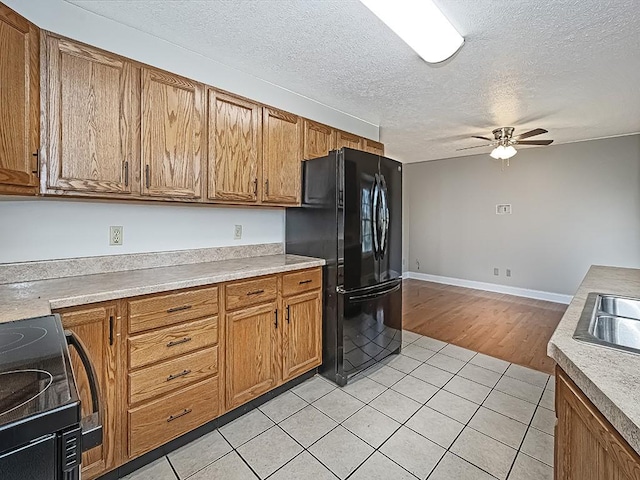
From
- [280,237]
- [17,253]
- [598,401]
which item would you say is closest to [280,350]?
[280,237]

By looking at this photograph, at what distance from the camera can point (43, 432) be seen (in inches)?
22.4

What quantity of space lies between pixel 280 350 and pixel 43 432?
1721 mm

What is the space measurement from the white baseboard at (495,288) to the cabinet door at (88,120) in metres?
5.56

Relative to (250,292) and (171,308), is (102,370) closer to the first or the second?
(171,308)

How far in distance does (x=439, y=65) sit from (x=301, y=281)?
1.92 metres

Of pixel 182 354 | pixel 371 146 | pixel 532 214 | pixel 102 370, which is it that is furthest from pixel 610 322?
pixel 532 214

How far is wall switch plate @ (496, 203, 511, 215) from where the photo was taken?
17.0ft

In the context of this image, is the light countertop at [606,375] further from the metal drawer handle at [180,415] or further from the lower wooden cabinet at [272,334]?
the metal drawer handle at [180,415]

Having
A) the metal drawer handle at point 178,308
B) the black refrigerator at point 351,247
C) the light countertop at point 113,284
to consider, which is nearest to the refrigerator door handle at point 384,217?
the black refrigerator at point 351,247

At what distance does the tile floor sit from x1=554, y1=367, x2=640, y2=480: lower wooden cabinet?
2.52ft

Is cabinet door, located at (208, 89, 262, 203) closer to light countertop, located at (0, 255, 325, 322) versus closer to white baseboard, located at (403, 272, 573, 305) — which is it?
light countertop, located at (0, 255, 325, 322)

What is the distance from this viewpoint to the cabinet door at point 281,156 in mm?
2416

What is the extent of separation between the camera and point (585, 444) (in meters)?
0.83

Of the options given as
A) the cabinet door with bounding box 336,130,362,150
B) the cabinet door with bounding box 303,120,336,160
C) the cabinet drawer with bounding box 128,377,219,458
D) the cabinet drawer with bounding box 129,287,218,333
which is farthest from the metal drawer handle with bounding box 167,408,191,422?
the cabinet door with bounding box 336,130,362,150
